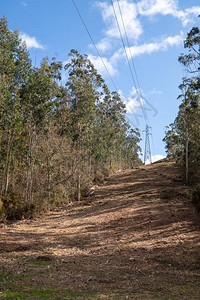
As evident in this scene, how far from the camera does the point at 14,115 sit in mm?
12945

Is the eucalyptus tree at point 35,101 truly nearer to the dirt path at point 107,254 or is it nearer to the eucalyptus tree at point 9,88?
the eucalyptus tree at point 9,88

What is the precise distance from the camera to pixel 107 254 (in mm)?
7312

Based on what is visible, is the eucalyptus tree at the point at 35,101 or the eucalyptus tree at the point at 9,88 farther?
the eucalyptus tree at the point at 35,101

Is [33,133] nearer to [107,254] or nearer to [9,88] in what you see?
[9,88]

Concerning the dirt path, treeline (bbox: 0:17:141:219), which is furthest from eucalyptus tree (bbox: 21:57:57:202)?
the dirt path

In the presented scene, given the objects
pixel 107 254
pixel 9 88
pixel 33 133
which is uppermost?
pixel 9 88

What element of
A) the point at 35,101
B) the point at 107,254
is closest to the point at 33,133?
the point at 35,101

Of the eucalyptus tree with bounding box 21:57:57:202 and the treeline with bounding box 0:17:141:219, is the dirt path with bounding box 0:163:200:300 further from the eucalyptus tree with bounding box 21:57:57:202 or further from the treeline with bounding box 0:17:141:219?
the eucalyptus tree with bounding box 21:57:57:202

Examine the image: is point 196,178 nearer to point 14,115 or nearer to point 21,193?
point 21,193

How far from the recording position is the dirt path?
4.50 metres

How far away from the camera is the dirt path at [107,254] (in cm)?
450

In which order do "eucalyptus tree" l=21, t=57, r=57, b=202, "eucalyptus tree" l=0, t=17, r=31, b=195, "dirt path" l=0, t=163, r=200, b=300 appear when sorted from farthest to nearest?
"eucalyptus tree" l=21, t=57, r=57, b=202 < "eucalyptus tree" l=0, t=17, r=31, b=195 < "dirt path" l=0, t=163, r=200, b=300

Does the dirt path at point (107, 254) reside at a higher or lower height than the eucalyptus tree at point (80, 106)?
lower

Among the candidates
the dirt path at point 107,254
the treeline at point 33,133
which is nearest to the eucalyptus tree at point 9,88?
the treeline at point 33,133
